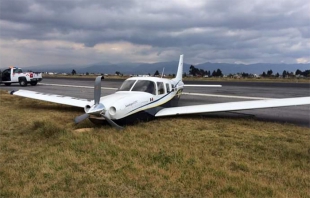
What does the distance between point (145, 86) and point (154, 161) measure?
5282 mm

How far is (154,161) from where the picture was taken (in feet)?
19.1

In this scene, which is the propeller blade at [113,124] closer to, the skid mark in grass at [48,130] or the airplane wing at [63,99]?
the skid mark in grass at [48,130]

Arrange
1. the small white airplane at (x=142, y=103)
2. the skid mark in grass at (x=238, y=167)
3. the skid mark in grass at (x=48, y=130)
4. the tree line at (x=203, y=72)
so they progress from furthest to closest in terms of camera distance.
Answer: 1. the tree line at (x=203, y=72)
2. the small white airplane at (x=142, y=103)
3. the skid mark in grass at (x=48, y=130)
4. the skid mark in grass at (x=238, y=167)

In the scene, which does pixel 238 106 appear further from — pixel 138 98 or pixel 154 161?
pixel 154 161

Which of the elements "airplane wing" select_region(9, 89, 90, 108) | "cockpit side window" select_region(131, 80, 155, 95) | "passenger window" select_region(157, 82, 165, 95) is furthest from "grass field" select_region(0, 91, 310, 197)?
"airplane wing" select_region(9, 89, 90, 108)

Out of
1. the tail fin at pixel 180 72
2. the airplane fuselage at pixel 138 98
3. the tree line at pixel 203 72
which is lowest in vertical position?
the airplane fuselage at pixel 138 98

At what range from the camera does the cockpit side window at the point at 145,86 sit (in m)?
10.6

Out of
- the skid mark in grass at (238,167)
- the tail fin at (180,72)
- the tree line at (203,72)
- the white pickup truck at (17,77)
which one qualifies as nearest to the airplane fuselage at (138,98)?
the skid mark in grass at (238,167)

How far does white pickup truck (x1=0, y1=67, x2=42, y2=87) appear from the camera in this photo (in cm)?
2998

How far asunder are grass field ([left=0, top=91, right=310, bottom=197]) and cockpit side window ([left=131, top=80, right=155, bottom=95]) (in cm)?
188

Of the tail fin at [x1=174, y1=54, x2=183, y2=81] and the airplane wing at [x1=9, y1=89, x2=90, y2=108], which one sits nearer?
the airplane wing at [x1=9, y1=89, x2=90, y2=108]

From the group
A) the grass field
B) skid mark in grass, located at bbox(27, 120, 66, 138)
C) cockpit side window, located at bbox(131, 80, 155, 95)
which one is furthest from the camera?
cockpit side window, located at bbox(131, 80, 155, 95)

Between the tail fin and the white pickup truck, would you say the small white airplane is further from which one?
the white pickup truck

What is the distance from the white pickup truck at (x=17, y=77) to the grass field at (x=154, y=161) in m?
23.0
